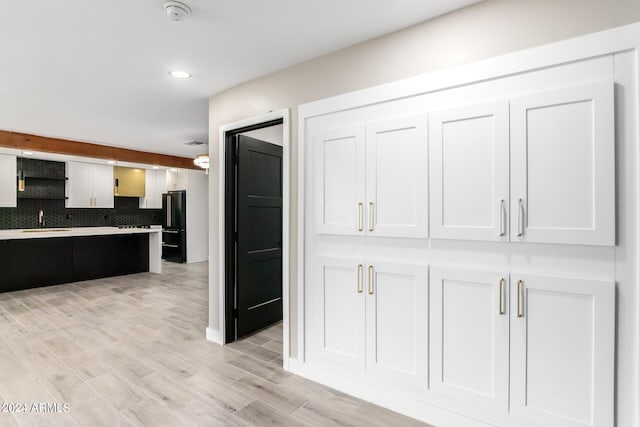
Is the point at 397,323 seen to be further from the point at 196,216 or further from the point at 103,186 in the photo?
the point at 103,186

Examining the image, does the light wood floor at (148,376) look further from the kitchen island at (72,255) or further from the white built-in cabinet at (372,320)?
the kitchen island at (72,255)

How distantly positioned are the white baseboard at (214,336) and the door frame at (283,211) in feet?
0.06

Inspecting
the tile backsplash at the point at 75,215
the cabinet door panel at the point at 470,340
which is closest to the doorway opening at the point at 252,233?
the cabinet door panel at the point at 470,340

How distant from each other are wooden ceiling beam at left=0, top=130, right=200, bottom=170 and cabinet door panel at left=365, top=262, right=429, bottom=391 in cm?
600

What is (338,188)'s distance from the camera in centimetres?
247

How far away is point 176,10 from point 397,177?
1.69 m

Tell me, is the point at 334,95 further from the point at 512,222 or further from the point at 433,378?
the point at 433,378

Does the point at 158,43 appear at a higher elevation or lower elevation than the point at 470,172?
higher

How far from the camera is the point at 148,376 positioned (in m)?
2.63

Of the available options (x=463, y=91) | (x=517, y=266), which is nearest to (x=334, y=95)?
(x=463, y=91)

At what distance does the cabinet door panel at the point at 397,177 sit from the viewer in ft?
6.85

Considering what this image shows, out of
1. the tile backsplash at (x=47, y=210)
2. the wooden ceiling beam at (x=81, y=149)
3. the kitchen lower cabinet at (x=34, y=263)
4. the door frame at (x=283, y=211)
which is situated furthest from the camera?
the tile backsplash at (x=47, y=210)

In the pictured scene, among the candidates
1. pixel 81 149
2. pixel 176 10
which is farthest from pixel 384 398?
pixel 81 149

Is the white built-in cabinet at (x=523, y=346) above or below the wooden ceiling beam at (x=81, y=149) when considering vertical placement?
below
